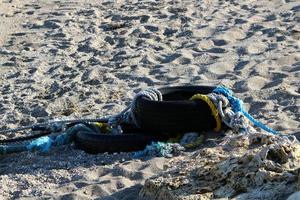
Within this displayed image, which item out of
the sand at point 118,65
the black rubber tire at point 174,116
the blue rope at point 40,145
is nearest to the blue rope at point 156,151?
the sand at point 118,65

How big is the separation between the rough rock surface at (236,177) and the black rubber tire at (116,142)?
732mm

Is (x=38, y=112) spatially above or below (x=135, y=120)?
below

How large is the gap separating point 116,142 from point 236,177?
1.60 m

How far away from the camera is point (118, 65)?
838 cm

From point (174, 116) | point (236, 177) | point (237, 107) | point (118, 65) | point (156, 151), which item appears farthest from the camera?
point (118, 65)

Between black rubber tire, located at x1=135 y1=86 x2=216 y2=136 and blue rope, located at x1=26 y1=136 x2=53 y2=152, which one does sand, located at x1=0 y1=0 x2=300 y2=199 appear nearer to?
blue rope, located at x1=26 y1=136 x2=53 y2=152

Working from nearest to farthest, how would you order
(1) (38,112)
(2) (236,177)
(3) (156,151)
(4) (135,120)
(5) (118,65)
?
(2) (236,177), (3) (156,151), (4) (135,120), (1) (38,112), (5) (118,65)

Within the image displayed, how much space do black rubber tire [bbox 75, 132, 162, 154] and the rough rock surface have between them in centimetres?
73

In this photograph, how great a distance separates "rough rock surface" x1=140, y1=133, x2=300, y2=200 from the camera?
4.10 m

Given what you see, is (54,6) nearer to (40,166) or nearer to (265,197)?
(40,166)

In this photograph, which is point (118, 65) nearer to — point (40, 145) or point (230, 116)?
point (40, 145)

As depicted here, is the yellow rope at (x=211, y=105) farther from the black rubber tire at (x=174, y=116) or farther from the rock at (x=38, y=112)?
the rock at (x=38, y=112)

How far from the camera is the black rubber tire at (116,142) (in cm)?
574

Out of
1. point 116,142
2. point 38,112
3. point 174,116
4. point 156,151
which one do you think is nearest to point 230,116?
point 174,116
